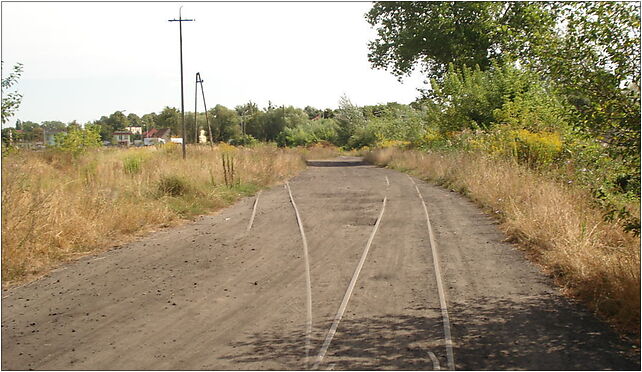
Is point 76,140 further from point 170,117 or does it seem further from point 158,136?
point 158,136

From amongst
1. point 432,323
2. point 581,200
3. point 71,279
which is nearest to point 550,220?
point 581,200

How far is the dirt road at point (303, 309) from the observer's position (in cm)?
546

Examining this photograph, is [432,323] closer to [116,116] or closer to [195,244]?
[195,244]

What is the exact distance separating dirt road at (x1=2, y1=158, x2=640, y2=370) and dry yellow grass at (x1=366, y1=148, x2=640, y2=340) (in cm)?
33

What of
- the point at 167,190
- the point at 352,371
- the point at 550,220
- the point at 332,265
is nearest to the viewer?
the point at 352,371

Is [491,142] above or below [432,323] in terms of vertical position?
above

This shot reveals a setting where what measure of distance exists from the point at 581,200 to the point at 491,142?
38.4 feet

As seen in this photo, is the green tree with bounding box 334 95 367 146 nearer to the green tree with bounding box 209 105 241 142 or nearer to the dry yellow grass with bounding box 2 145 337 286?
the green tree with bounding box 209 105 241 142

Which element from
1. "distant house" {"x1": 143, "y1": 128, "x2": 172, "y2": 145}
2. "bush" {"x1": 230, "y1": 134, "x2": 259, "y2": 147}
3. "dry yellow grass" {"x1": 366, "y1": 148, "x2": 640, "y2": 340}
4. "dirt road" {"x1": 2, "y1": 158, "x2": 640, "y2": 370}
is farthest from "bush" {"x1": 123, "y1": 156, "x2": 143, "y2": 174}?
"distant house" {"x1": 143, "y1": 128, "x2": 172, "y2": 145}

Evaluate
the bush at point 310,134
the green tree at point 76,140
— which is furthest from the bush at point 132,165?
the bush at point 310,134

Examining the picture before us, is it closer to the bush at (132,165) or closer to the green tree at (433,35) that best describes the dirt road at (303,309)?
the bush at (132,165)

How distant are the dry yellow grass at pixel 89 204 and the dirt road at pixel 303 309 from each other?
0.59m

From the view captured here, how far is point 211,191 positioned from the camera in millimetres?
19312

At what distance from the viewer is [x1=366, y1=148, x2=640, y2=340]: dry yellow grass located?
6.71m
